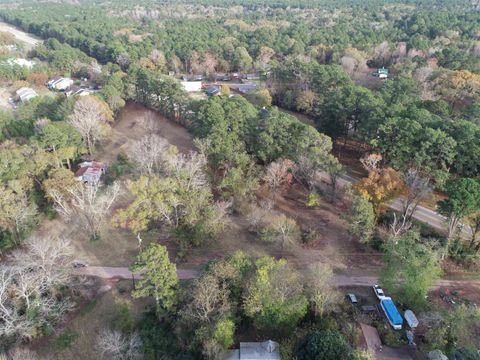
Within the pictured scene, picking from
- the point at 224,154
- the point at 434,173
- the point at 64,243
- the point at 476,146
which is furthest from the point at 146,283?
the point at 476,146

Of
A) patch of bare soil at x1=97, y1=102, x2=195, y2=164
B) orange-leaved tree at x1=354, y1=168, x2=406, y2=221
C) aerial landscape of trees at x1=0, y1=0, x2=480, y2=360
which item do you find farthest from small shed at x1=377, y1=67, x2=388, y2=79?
orange-leaved tree at x1=354, y1=168, x2=406, y2=221

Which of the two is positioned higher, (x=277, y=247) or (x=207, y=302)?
(x=207, y=302)

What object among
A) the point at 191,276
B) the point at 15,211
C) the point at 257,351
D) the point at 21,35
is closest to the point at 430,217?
the point at 257,351

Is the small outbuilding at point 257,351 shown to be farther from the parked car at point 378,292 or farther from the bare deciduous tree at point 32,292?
the bare deciduous tree at point 32,292

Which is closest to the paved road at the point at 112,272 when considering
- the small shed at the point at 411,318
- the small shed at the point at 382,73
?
the small shed at the point at 411,318

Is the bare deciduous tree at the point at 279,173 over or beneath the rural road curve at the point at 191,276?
over

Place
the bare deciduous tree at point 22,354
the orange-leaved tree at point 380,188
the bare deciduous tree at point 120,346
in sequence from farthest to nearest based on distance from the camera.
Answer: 1. the orange-leaved tree at point 380,188
2. the bare deciduous tree at point 120,346
3. the bare deciduous tree at point 22,354

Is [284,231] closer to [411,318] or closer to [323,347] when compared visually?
[411,318]
